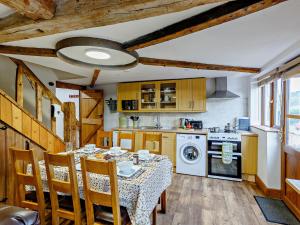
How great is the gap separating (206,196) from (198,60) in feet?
7.13

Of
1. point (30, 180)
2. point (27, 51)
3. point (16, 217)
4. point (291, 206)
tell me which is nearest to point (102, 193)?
point (16, 217)

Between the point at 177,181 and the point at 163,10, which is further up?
the point at 163,10

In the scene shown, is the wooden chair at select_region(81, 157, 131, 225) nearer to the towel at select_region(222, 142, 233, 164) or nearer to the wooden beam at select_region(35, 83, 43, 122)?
the wooden beam at select_region(35, 83, 43, 122)

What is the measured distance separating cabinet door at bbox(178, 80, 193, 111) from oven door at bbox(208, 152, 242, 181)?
1204 millimetres

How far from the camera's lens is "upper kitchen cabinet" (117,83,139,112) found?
468 cm

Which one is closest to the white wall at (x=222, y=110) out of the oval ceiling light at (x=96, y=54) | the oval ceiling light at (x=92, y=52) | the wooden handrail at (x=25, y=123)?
the oval ceiling light at (x=92, y=52)

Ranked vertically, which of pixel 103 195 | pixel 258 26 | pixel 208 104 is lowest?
pixel 103 195

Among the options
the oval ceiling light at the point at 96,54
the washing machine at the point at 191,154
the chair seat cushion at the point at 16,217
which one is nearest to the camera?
the chair seat cushion at the point at 16,217

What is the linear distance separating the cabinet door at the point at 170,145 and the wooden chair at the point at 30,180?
2663 millimetres

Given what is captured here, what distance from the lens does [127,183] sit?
1.55 meters

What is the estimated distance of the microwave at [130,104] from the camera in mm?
4703

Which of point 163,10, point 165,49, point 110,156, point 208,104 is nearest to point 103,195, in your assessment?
point 110,156

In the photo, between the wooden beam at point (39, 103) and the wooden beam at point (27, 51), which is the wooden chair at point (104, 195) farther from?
the wooden beam at point (39, 103)

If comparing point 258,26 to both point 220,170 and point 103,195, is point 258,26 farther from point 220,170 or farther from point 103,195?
point 220,170
